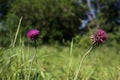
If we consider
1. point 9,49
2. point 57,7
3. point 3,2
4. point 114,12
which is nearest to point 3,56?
point 9,49

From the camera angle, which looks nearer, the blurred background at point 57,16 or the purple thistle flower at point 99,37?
the purple thistle flower at point 99,37

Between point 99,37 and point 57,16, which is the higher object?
point 99,37

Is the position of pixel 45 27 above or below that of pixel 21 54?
below

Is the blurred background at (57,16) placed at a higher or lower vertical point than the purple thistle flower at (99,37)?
lower

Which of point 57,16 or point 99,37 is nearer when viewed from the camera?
point 99,37

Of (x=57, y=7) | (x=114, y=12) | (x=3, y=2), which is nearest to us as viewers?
(x=57, y=7)

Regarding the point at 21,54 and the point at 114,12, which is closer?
the point at 21,54

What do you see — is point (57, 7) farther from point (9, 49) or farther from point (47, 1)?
point (9, 49)

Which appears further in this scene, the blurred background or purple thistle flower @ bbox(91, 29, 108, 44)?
the blurred background

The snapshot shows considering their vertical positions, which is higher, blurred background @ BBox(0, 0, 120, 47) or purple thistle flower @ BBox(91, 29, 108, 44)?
purple thistle flower @ BBox(91, 29, 108, 44)

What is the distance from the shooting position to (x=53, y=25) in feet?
87.5

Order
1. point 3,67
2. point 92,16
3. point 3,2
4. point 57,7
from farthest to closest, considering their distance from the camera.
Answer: point 3,2 → point 92,16 → point 57,7 → point 3,67

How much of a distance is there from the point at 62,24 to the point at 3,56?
79.7ft

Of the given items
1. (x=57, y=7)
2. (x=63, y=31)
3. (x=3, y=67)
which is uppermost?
(x=3, y=67)
